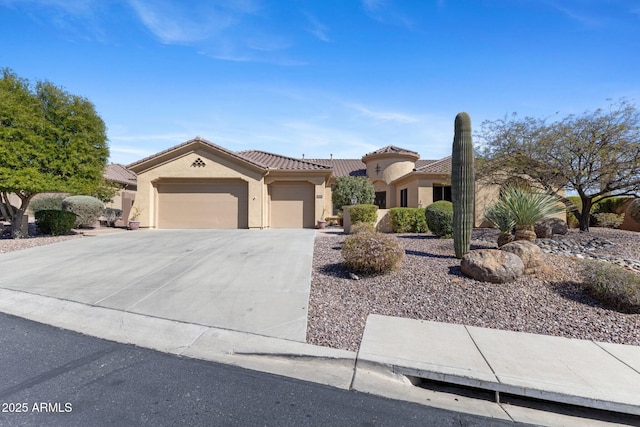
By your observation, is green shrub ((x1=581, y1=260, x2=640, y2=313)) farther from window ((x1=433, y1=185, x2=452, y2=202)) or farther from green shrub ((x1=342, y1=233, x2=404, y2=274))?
window ((x1=433, y1=185, x2=452, y2=202))

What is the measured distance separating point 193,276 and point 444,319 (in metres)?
5.49

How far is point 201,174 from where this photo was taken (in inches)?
751

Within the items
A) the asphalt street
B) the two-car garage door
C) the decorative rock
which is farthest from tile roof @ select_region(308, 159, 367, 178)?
the asphalt street

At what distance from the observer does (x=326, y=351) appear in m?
4.37

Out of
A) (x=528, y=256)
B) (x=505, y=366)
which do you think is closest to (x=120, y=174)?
(x=528, y=256)

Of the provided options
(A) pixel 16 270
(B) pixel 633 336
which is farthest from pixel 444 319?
(A) pixel 16 270

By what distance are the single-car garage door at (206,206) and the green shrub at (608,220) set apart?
1903cm

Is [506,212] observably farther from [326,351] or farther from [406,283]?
[326,351]

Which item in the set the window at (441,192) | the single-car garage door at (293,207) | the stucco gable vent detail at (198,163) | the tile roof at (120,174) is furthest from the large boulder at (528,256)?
the tile roof at (120,174)

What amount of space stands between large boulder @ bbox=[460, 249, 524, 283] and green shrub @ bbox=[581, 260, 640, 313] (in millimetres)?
1203

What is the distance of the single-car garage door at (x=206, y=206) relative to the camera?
19.3 metres

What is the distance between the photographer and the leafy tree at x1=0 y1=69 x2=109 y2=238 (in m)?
12.1

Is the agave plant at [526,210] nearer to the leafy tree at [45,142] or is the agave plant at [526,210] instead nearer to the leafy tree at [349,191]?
the leafy tree at [349,191]

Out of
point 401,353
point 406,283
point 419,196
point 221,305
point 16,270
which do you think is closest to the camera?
point 401,353
